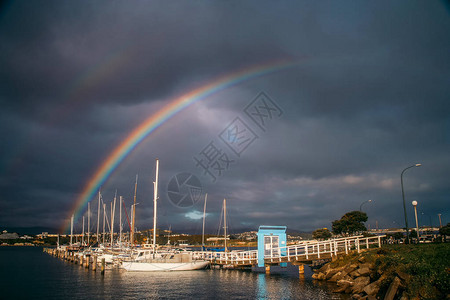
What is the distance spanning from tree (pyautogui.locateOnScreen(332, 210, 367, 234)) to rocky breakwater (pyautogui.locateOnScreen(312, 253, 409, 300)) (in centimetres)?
4693

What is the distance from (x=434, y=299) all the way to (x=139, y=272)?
4573 cm

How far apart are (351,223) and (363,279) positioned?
59.9 metres

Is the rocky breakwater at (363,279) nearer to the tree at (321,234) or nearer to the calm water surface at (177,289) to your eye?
the calm water surface at (177,289)

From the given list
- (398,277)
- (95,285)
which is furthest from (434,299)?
(95,285)

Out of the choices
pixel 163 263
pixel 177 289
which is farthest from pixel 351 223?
pixel 177 289

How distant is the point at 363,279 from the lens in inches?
1126

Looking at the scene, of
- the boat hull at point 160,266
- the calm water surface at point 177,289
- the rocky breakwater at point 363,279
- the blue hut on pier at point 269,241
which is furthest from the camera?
the boat hull at point 160,266

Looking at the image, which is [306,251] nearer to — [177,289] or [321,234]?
[177,289]

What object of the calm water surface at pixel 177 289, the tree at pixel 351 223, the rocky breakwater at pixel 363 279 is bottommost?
the calm water surface at pixel 177 289

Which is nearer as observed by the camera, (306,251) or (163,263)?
(306,251)

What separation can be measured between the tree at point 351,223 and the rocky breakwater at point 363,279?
46.9 meters

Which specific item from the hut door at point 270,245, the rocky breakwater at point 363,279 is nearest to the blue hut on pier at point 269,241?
the hut door at point 270,245

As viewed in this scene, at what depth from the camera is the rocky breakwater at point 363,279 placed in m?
20.9

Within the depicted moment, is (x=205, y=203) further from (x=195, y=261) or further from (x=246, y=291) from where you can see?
(x=246, y=291)
